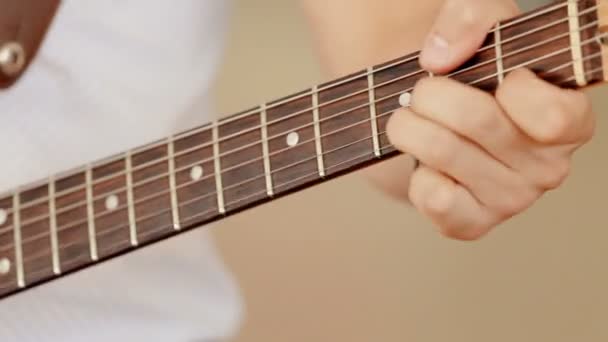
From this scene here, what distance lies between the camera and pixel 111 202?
0.66 m

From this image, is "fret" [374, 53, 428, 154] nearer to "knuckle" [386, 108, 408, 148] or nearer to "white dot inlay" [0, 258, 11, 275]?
"knuckle" [386, 108, 408, 148]

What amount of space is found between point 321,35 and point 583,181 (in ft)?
1.72

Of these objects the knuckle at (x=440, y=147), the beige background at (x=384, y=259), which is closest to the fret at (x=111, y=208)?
the knuckle at (x=440, y=147)

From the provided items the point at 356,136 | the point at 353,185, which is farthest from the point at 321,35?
the point at 353,185

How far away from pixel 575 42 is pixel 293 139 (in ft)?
0.58

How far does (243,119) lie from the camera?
Result: 1.99 ft

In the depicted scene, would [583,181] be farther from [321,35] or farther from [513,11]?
[513,11]

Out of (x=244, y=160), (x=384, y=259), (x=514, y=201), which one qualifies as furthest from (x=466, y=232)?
(x=384, y=259)

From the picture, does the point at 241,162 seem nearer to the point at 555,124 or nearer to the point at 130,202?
the point at 130,202

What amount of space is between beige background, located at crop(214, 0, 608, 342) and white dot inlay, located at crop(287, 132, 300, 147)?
2.11 feet

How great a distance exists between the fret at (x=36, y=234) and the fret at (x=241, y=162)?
0.49 ft

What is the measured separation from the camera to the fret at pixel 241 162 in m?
0.59

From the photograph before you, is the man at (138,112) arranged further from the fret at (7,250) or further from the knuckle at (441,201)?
the knuckle at (441,201)

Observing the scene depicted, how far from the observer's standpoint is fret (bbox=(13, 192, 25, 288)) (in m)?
0.68
